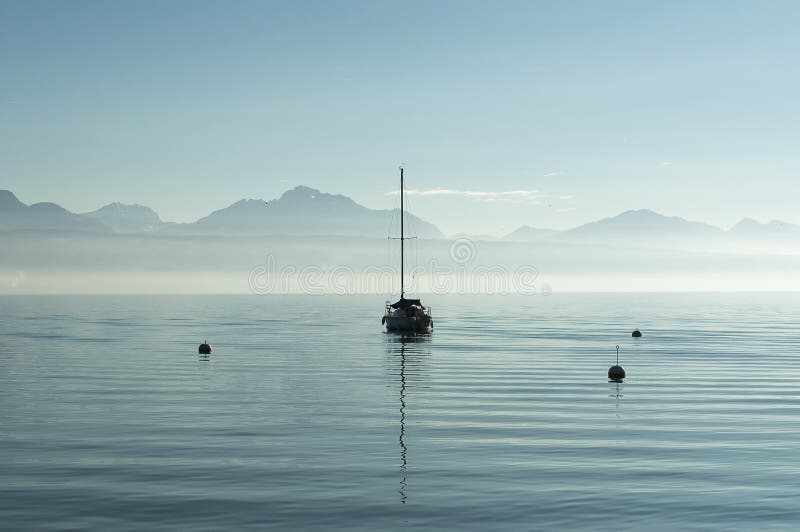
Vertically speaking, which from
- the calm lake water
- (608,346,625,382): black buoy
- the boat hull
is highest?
the boat hull

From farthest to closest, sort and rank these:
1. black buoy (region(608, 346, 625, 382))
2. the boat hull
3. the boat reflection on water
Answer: the boat hull
black buoy (region(608, 346, 625, 382))
the boat reflection on water

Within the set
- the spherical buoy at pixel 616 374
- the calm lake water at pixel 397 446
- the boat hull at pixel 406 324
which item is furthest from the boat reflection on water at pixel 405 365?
the spherical buoy at pixel 616 374

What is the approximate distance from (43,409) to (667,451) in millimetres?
31122

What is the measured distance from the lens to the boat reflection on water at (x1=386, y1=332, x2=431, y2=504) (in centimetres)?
3359

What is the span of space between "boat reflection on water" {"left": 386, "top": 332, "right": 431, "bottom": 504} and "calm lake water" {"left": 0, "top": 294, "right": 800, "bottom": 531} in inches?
10.0

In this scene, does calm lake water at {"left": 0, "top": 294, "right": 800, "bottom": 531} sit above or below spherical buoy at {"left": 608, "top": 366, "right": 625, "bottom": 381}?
below

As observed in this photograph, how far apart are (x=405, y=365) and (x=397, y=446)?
3902 cm

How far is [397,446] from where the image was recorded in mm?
36188

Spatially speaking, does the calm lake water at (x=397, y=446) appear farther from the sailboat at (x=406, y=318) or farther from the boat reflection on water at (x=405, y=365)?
the sailboat at (x=406, y=318)

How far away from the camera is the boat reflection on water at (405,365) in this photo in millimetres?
33594

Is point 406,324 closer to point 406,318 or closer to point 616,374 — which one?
point 406,318

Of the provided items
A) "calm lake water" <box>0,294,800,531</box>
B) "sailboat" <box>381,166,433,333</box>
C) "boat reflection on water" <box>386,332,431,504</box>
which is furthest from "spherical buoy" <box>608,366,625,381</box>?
"sailboat" <box>381,166,433,333</box>

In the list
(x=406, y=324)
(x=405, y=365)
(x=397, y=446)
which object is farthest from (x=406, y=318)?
(x=397, y=446)

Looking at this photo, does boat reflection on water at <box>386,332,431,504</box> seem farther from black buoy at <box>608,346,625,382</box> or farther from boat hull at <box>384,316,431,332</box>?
black buoy at <box>608,346,625,382</box>
